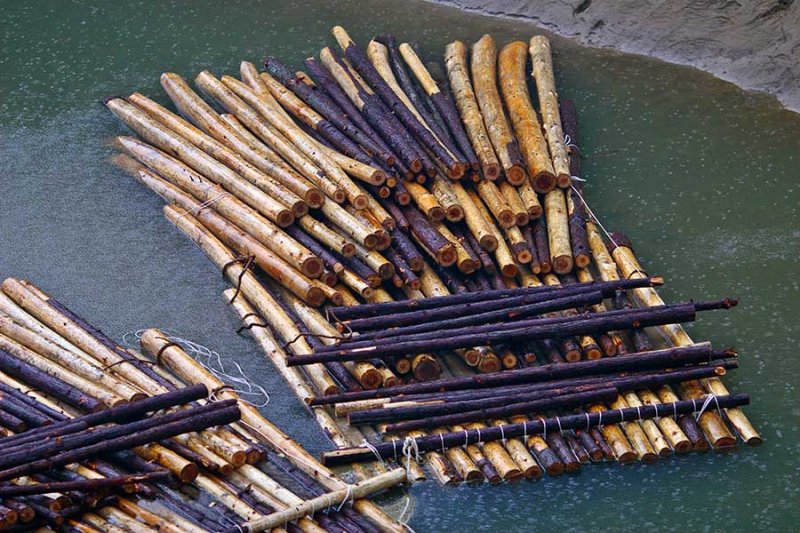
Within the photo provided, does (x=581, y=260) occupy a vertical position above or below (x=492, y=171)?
below

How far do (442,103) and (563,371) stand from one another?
15.7 feet

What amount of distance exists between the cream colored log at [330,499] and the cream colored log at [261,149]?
3881 millimetres

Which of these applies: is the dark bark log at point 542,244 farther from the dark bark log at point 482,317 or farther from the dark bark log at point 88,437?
the dark bark log at point 88,437

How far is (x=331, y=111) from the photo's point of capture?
16.6 m

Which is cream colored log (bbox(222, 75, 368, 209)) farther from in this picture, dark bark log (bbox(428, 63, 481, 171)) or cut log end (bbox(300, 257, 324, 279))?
dark bark log (bbox(428, 63, 481, 171))

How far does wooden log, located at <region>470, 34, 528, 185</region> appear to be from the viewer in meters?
15.4

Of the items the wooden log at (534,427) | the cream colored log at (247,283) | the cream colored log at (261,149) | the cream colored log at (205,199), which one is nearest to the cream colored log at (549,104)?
the cream colored log at (261,149)

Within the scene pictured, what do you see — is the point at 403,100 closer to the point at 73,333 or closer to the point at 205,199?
the point at 205,199

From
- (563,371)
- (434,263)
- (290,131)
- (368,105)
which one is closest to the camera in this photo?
(563,371)

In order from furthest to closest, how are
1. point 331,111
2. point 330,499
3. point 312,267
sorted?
point 331,111 < point 312,267 < point 330,499

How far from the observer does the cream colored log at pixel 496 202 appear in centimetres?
1480

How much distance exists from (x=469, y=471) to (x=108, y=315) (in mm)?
4683

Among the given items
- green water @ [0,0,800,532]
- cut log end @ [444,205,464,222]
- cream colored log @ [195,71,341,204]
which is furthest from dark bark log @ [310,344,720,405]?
cream colored log @ [195,71,341,204]

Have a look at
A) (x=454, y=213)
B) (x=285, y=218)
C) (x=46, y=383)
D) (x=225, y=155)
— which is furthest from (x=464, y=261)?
(x=46, y=383)
